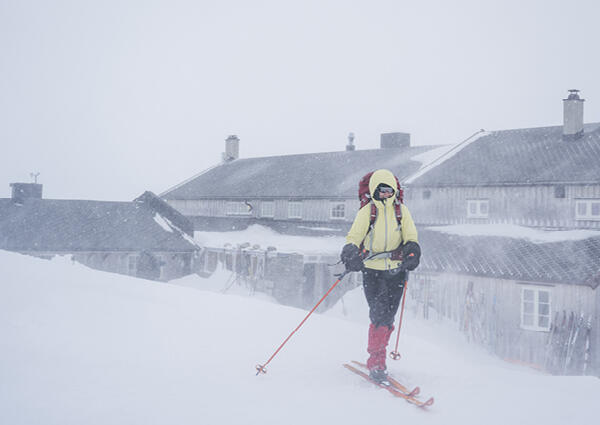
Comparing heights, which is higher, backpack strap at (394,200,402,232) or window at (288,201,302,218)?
window at (288,201,302,218)

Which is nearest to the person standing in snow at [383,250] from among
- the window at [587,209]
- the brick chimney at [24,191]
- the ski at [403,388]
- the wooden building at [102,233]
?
the ski at [403,388]

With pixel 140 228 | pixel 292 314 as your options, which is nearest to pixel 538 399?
pixel 292 314

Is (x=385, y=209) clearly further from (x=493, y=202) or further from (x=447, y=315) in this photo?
(x=493, y=202)

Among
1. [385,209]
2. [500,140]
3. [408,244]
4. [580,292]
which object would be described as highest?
[500,140]

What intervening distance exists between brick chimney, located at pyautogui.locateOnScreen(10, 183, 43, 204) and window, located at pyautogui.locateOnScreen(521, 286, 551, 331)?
25.8 meters

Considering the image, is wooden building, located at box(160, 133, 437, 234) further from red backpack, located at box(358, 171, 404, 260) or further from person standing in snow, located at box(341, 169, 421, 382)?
person standing in snow, located at box(341, 169, 421, 382)

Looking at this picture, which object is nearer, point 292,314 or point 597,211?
point 292,314

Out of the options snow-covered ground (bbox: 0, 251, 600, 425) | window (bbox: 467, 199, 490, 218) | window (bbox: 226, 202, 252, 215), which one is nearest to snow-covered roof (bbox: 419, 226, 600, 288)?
window (bbox: 467, 199, 490, 218)

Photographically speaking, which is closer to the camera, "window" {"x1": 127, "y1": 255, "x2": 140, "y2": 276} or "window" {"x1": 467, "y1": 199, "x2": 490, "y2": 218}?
"window" {"x1": 467, "y1": 199, "x2": 490, "y2": 218}

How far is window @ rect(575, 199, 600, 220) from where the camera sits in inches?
714

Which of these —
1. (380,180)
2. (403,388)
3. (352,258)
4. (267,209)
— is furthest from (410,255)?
(267,209)

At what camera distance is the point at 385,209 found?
4793mm

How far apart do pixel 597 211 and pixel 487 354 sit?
750cm

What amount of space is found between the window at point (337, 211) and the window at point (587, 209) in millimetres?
11179
